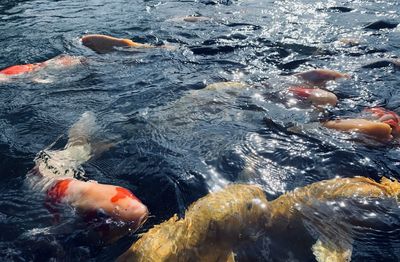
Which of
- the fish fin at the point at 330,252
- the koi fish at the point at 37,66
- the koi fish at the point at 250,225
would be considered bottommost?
the koi fish at the point at 37,66

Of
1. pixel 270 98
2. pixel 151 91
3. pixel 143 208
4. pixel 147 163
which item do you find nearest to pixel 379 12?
pixel 270 98

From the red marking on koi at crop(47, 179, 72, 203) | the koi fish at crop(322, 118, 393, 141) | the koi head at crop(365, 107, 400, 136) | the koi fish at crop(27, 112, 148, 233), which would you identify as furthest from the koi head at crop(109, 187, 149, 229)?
the koi head at crop(365, 107, 400, 136)

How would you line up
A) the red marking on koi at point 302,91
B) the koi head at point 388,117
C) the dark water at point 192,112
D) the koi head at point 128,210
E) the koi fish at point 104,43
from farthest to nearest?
the koi fish at point 104,43
the red marking on koi at point 302,91
the koi head at point 388,117
the dark water at point 192,112
the koi head at point 128,210

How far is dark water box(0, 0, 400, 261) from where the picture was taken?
363 centimetres

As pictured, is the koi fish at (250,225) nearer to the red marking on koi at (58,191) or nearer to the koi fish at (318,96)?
the red marking on koi at (58,191)

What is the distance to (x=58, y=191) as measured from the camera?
145 inches

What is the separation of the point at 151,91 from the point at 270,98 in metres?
1.77

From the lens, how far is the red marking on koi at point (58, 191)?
11.9 feet

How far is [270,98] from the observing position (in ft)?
18.8

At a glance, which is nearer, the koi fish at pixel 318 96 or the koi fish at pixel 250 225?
the koi fish at pixel 250 225

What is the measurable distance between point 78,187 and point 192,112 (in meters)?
2.09

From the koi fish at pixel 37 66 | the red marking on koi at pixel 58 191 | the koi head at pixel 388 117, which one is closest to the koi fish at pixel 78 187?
the red marking on koi at pixel 58 191

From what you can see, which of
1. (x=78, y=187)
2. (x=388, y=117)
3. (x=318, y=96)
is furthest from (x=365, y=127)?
(x=78, y=187)

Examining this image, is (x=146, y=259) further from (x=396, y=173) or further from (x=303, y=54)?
(x=303, y=54)
